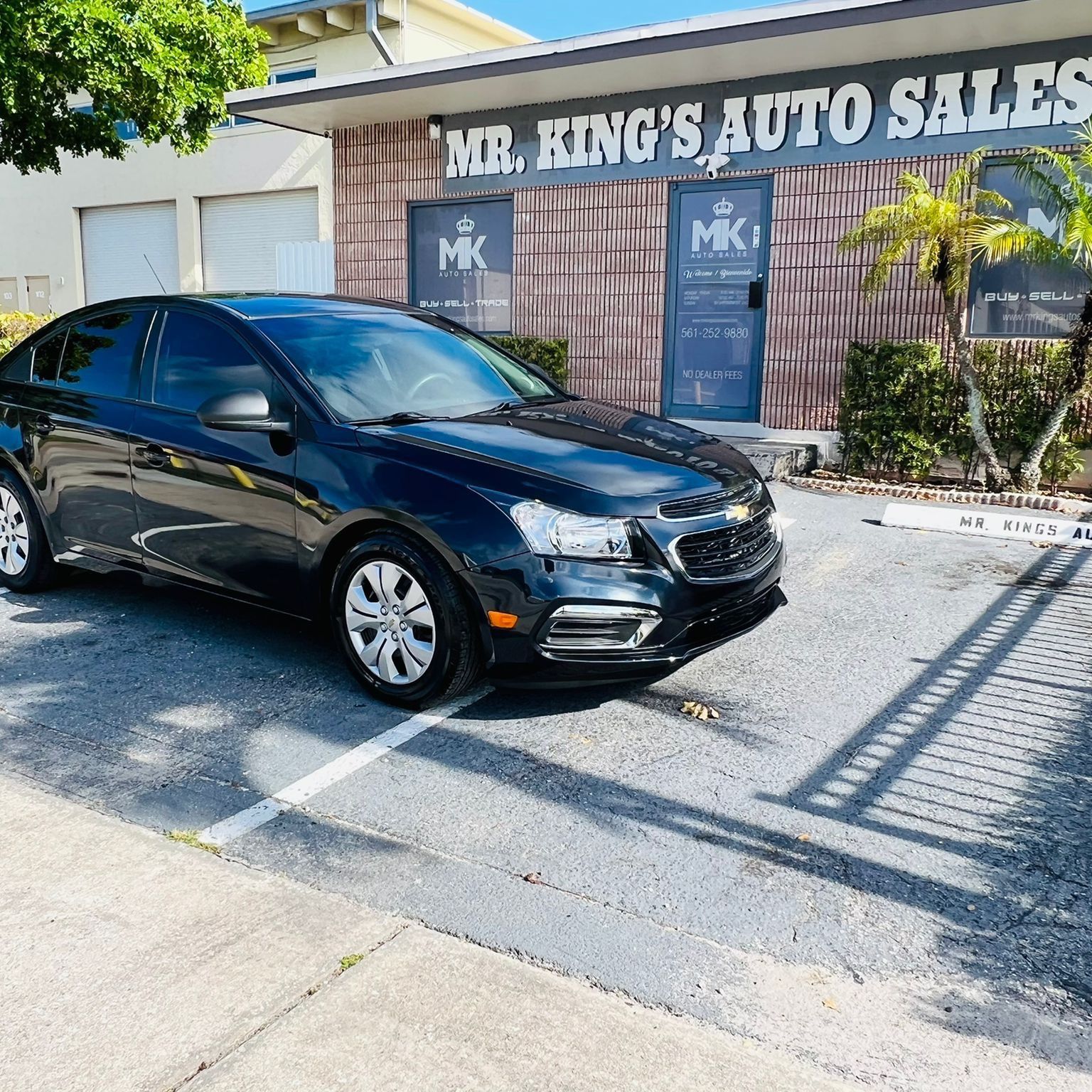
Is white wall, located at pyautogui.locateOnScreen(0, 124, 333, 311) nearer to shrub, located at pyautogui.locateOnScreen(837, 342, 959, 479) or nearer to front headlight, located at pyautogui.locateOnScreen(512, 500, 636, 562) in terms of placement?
shrub, located at pyautogui.locateOnScreen(837, 342, 959, 479)

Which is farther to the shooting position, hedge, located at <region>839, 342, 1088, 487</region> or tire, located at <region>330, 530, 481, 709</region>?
hedge, located at <region>839, 342, 1088, 487</region>

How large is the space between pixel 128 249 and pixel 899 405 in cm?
1310

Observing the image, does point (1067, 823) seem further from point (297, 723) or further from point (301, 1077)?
point (297, 723)

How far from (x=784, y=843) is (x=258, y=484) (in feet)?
8.77

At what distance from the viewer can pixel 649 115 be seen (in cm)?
1141

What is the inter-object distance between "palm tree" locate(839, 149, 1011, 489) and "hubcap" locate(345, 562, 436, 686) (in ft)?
21.1

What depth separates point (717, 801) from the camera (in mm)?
3689

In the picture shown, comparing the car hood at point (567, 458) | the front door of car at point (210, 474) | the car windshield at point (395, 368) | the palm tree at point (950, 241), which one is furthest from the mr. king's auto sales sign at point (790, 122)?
the front door of car at point (210, 474)

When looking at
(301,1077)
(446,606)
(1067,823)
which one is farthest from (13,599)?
(1067,823)

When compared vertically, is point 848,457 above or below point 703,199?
below

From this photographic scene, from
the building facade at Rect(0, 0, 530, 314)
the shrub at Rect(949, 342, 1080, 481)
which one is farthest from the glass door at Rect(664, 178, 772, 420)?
the building facade at Rect(0, 0, 530, 314)

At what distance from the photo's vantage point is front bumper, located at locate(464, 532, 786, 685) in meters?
4.01

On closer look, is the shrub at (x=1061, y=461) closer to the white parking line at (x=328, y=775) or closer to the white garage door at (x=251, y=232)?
the white parking line at (x=328, y=775)

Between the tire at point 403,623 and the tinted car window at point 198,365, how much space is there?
3.34ft
